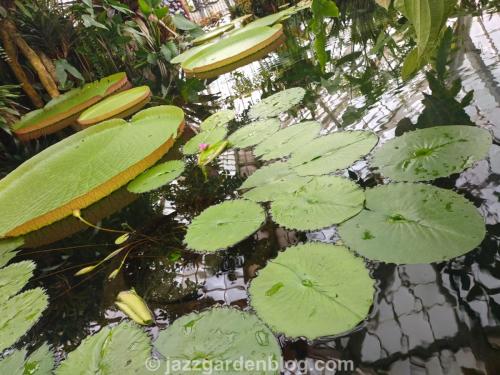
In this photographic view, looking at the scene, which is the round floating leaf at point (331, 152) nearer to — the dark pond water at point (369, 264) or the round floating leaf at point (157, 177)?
the dark pond water at point (369, 264)

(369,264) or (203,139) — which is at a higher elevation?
(203,139)

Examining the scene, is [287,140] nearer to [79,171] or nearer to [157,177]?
[157,177]

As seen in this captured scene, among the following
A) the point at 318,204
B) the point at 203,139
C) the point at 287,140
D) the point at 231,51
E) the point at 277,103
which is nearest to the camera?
the point at 318,204

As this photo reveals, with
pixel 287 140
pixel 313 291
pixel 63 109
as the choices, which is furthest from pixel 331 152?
pixel 63 109

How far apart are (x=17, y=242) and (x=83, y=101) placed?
6.72 ft

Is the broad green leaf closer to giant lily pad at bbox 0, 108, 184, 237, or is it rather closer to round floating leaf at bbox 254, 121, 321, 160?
giant lily pad at bbox 0, 108, 184, 237

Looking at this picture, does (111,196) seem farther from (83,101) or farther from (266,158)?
(83,101)

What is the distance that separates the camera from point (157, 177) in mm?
1540

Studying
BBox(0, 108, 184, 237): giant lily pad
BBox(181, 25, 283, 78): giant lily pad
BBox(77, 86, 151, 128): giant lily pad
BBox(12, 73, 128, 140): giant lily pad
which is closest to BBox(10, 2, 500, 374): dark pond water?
BBox(0, 108, 184, 237): giant lily pad

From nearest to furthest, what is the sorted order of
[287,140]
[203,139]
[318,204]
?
[318,204], [287,140], [203,139]

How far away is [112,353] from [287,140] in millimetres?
978

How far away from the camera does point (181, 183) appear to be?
5.08ft

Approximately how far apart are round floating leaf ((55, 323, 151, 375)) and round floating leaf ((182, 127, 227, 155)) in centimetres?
101

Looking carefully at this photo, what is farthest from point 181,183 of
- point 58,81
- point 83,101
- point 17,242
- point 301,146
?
point 58,81
